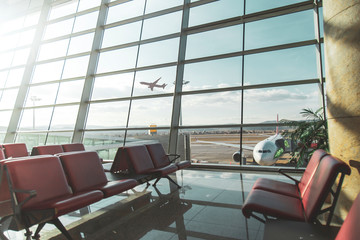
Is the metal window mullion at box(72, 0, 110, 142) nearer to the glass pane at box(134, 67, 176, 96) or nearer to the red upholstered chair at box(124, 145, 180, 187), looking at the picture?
the glass pane at box(134, 67, 176, 96)

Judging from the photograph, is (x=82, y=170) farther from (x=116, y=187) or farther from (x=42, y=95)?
(x=42, y=95)

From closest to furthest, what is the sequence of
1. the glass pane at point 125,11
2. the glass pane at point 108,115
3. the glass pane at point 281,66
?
the glass pane at point 281,66 → the glass pane at point 108,115 → the glass pane at point 125,11

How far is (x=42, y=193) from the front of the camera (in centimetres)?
218

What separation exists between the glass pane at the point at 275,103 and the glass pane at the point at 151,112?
2148 mm

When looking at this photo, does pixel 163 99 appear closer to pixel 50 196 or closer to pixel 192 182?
pixel 192 182

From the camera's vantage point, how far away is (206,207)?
288 centimetres

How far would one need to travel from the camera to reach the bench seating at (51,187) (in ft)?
6.32

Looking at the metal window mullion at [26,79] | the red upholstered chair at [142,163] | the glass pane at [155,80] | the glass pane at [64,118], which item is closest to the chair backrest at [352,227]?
the red upholstered chair at [142,163]

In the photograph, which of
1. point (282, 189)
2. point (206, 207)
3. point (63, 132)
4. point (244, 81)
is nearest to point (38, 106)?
point (63, 132)

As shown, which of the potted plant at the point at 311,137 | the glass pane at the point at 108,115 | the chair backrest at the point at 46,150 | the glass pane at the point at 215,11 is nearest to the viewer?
the potted plant at the point at 311,137

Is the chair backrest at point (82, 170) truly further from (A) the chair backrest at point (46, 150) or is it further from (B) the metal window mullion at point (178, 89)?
(B) the metal window mullion at point (178, 89)

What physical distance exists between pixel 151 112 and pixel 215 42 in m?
2.65

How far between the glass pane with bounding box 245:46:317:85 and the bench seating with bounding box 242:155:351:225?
3828mm

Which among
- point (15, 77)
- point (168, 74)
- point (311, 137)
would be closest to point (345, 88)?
point (311, 137)
